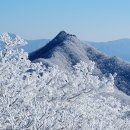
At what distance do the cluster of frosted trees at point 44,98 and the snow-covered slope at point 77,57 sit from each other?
50252 mm

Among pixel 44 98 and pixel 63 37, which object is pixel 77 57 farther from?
pixel 44 98

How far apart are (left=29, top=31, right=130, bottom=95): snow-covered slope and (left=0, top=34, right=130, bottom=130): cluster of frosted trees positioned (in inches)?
1978

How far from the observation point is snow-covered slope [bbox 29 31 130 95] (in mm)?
66500

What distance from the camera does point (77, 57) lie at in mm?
71688

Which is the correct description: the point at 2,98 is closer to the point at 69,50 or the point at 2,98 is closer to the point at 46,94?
the point at 46,94

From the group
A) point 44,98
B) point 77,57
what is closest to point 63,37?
point 77,57

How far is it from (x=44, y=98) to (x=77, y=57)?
60365 mm

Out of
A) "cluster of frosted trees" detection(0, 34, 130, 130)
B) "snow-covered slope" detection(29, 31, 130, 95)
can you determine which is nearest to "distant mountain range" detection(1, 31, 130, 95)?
"snow-covered slope" detection(29, 31, 130, 95)

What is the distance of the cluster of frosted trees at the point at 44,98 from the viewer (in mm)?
9680

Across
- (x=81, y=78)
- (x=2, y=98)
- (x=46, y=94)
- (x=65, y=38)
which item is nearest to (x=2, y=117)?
(x=2, y=98)

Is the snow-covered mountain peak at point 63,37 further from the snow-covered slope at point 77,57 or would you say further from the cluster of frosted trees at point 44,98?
the cluster of frosted trees at point 44,98

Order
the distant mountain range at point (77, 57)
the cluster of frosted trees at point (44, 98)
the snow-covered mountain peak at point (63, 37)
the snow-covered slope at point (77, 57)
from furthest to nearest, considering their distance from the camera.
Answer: the snow-covered mountain peak at point (63, 37) < the snow-covered slope at point (77, 57) < the distant mountain range at point (77, 57) < the cluster of frosted trees at point (44, 98)

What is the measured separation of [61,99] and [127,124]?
696cm

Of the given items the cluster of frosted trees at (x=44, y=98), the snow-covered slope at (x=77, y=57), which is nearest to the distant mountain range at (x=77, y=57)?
the snow-covered slope at (x=77, y=57)
